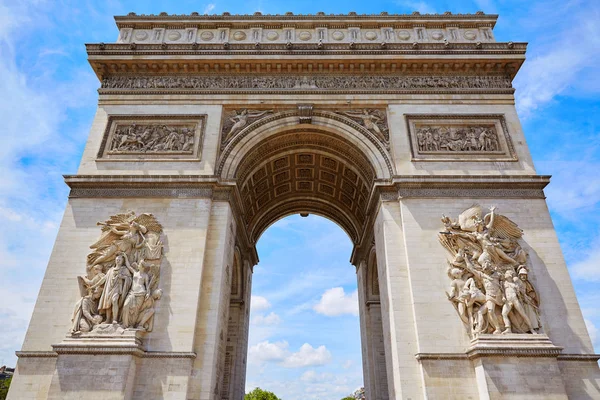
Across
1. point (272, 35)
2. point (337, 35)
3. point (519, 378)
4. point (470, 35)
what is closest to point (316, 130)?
point (337, 35)

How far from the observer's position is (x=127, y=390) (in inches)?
441

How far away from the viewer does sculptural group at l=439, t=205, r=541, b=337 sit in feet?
39.7

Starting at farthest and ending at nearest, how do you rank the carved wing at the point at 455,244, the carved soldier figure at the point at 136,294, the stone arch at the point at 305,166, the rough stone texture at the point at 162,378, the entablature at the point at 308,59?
the entablature at the point at 308,59, the stone arch at the point at 305,166, the carved wing at the point at 455,244, the carved soldier figure at the point at 136,294, the rough stone texture at the point at 162,378

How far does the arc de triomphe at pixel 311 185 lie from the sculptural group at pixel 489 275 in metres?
0.06

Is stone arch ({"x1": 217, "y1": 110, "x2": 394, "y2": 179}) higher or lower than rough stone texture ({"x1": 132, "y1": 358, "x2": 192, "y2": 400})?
higher

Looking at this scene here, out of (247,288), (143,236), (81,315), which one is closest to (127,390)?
(81,315)

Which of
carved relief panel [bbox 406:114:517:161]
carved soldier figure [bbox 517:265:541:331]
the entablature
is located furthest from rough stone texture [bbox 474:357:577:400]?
the entablature

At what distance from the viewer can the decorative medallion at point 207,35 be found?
18.4 meters

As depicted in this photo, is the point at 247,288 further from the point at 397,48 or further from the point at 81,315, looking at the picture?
the point at 397,48

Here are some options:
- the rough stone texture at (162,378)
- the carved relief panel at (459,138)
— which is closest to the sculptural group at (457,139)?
Result: the carved relief panel at (459,138)

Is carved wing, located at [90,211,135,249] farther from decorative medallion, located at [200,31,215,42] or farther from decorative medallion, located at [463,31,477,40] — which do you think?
decorative medallion, located at [463,31,477,40]

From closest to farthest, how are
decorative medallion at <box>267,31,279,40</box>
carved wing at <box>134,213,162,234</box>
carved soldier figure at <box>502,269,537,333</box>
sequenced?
carved soldier figure at <box>502,269,537,333</box>
carved wing at <box>134,213,162,234</box>
decorative medallion at <box>267,31,279,40</box>

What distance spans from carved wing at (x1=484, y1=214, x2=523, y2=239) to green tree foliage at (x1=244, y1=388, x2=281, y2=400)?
52667 mm

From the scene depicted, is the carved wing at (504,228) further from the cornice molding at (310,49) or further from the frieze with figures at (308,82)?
the cornice molding at (310,49)
